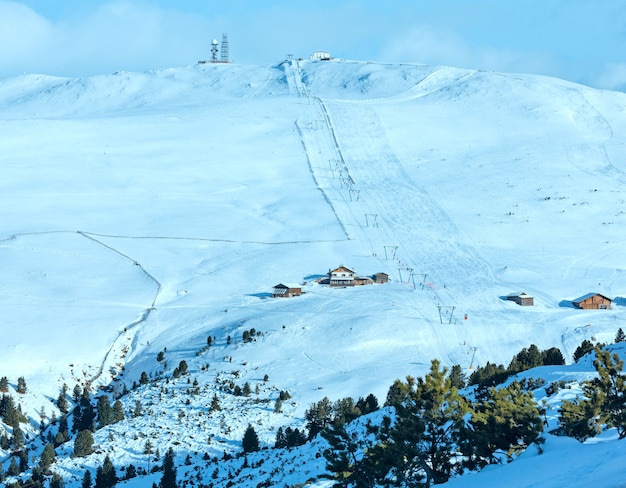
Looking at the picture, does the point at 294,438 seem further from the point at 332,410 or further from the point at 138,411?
the point at 138,411

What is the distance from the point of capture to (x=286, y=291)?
Result: 5297 cm

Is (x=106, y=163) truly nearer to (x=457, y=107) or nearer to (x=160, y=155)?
(x=160, y=155)

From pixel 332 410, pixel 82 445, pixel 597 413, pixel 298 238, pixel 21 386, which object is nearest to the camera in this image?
pixel 597 413

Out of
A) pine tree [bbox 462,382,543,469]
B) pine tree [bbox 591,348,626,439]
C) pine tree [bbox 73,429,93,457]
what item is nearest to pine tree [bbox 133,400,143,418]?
pine tree [bbox 73,429,93,457]

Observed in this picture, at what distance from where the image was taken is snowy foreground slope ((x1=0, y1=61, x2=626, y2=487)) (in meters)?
40.8

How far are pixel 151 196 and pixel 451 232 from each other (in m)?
27.9

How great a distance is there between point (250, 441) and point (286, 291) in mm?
20681

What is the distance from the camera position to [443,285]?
55281 millimetres

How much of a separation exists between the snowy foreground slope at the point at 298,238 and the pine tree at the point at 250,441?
100cm

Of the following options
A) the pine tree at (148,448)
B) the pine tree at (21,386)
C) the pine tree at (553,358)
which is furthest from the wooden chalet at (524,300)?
the pine tree at (21,386)

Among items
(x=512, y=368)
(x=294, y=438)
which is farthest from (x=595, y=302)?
(x=294, y=438)

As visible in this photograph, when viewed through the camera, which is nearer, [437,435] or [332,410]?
[437,435]

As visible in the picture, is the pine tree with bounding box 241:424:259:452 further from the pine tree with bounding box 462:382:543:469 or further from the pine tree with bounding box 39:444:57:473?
the pine tree with bounding box 462:382:543:469

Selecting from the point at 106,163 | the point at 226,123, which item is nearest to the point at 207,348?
the point at 106,163
